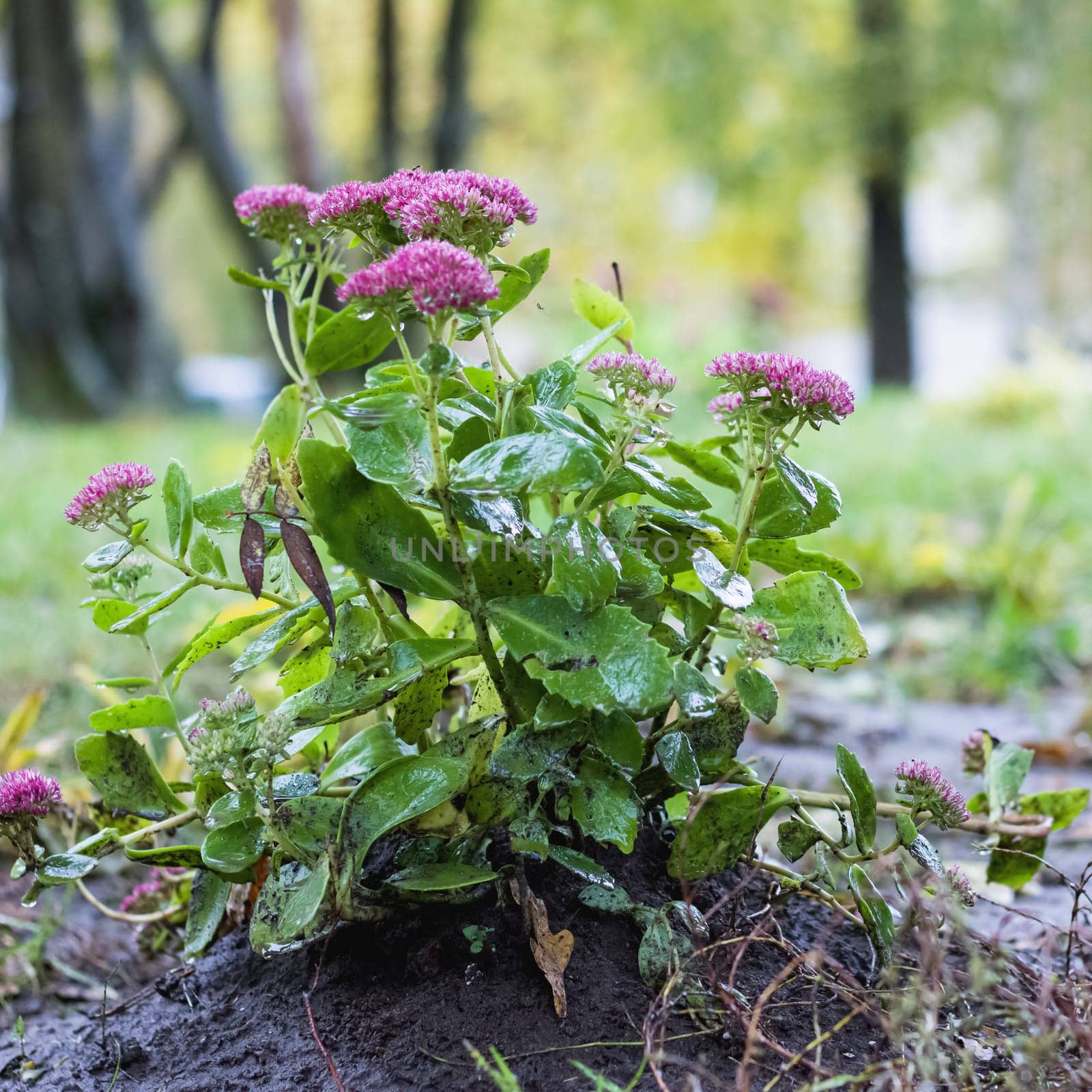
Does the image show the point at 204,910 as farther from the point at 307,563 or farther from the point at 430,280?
the point at 430,280

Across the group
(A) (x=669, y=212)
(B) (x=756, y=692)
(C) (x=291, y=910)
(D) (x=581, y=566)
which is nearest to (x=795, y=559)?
(B) (x=756, y=692)

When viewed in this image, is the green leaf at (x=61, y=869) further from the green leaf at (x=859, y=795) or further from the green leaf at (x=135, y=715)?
the green leaf at (x=859, y=795)

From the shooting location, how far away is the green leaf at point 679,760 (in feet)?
3.70

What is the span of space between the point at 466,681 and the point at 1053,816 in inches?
32.7

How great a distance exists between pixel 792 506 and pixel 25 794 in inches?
35.5

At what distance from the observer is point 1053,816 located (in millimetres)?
1479

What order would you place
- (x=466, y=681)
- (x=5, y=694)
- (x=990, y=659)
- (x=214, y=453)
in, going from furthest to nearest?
1. (x=214, y=453)
2. (x=990, y=659)
3. (x=5, y=694)
4. (x=466, y=681)

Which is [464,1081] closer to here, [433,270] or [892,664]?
[433,270]

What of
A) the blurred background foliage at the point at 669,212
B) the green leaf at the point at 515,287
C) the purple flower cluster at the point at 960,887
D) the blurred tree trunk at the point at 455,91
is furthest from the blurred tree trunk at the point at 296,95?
the purple flower cluster at the point at 960,887

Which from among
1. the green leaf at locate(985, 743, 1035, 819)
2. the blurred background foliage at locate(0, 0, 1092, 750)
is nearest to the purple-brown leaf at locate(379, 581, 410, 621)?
the blurred background foliage at locate(0, 0, 1092, 750)

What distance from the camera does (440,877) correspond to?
111 centimetres

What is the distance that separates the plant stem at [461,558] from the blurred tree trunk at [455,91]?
986 centimetres

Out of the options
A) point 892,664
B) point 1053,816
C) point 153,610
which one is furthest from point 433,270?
point 892,664

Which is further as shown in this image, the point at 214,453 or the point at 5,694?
the point at 214,453
